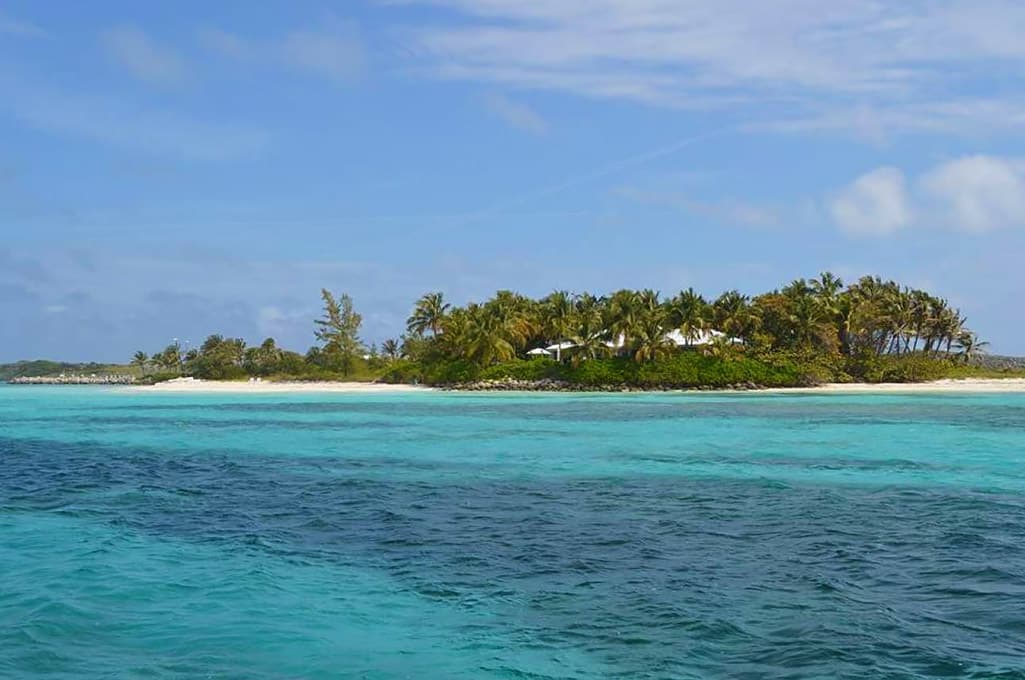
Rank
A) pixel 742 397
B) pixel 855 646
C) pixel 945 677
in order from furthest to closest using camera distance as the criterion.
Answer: pixel 742 397
pixel 855 646
pixel 945 677

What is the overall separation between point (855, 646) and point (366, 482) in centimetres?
1180

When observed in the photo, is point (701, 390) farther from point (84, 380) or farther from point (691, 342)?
point (84, 380)

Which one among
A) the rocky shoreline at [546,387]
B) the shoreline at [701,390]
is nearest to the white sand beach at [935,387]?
the shoreline at [701,390]

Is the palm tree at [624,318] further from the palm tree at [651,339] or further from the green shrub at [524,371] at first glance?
the green shrub at [524,371]

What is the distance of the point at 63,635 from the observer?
25.5 ft

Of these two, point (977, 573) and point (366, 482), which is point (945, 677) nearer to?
point (977, 573)

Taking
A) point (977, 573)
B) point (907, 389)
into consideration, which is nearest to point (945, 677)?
point (977, 573)

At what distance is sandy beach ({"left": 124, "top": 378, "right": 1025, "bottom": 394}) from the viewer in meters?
59.6

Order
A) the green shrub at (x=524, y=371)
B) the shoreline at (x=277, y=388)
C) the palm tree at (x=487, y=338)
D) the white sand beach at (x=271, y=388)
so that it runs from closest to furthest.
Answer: the palm tree at (x=487, y=338)
the green shrub at (x=524, y=371)
the shoreline at (x=277, y=388)
the white sand beach at (x=271, y=388)

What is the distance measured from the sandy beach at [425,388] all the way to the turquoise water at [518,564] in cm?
3841

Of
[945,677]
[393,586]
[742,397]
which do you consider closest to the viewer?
[945,677]

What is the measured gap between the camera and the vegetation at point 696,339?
214 ft

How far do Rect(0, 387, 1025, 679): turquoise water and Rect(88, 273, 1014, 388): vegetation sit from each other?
41658mm

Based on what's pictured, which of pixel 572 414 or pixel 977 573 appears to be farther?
pixel 572 414
